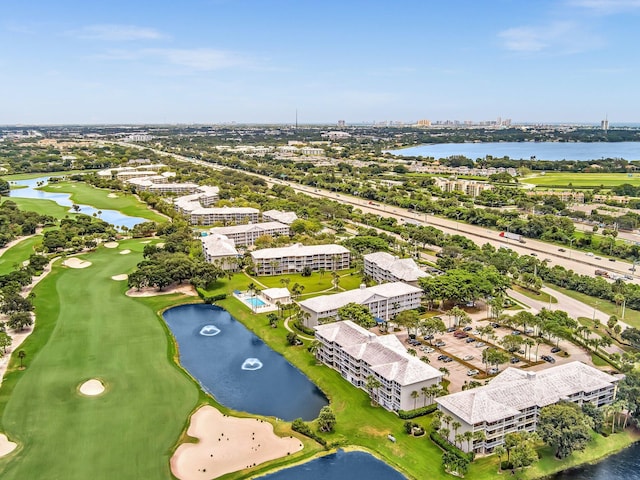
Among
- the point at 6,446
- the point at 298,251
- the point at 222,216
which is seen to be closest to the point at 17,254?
the point at 222,216

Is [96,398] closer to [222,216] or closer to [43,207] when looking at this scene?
[222,216]

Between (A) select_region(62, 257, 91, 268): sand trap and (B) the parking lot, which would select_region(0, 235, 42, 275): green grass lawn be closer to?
(A) select_region(62, 257, 91, 268): sand trap

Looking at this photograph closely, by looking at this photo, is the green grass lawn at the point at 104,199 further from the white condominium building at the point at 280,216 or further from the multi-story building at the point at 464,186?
the multi-story building at the point at 464,186

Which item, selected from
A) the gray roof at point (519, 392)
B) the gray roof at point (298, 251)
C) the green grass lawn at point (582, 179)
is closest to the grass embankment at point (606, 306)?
the gray roof at point (519, 392)

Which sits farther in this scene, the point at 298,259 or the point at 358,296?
the point at 298,259

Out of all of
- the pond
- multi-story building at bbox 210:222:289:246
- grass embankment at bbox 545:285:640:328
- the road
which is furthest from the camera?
multi-story building at bbox 210:222:289:246

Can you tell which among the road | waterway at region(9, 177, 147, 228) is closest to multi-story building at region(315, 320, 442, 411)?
the road

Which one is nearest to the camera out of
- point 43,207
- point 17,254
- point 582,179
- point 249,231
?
point 17,254
